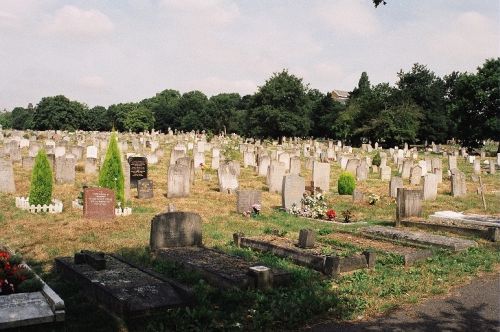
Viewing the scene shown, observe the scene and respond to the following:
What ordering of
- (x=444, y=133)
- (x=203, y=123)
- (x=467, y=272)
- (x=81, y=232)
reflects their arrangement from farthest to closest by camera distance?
(x=203, y=123) < (x=444, y=133) < (x=81, y=232) < (x=467, y=272)

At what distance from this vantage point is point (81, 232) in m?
12.8

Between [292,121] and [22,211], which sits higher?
[292,121]

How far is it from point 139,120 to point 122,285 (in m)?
100

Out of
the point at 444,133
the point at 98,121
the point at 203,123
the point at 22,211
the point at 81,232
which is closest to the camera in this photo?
the point at 81,232

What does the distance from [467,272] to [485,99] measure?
55834 millimetres

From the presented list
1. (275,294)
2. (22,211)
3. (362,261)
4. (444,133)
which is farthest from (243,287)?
(444,133)

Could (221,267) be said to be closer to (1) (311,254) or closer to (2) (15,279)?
(1) (311,254)

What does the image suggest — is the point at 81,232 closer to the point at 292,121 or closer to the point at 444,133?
the point at 292,121

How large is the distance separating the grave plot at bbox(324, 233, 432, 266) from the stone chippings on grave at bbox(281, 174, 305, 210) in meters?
4.22

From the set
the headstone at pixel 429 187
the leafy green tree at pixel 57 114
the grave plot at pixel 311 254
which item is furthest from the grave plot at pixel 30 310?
the leafy green tree at pixel 57 114

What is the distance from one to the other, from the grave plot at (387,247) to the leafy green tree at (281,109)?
5974cm

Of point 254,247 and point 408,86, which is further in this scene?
point 408,86

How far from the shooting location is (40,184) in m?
15.4

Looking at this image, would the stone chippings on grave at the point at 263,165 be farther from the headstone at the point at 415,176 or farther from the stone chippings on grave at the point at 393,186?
the headstone at the point at 415,176
